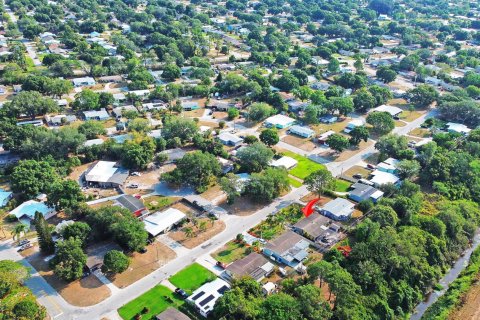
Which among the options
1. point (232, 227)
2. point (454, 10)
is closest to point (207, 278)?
point (232, 227)

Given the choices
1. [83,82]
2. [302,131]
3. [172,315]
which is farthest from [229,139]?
Result: [83,82]

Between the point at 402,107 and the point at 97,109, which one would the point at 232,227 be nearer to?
the point at 97,109

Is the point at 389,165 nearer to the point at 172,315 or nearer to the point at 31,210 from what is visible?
the point at 172,315

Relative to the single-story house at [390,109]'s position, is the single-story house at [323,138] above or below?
below

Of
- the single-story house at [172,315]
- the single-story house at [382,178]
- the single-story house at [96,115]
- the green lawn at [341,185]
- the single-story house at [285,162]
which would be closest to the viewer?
the single-story house at [172,315]

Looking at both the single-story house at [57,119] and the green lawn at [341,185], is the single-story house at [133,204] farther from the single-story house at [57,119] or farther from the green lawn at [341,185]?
the single-story house at [57,119]

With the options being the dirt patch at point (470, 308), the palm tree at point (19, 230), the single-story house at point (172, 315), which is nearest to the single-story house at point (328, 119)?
the dirt patch at point (470, 308)

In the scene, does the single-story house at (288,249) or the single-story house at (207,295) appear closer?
the single-story house at (207,295)
